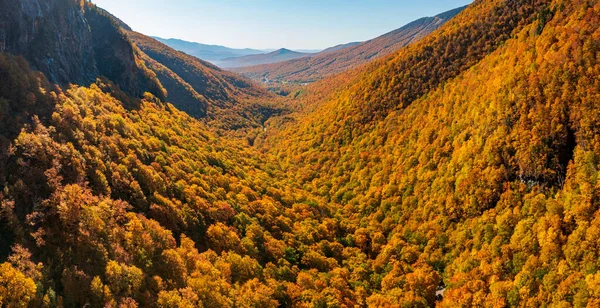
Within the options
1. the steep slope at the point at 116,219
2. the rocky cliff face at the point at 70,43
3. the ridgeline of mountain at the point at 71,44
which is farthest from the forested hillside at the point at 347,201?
the ridgeline of mountain at the point at 71,44

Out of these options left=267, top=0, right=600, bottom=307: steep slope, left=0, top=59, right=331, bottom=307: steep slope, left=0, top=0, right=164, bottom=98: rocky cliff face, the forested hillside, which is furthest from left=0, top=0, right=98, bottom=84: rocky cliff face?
left=267, top=0, right=600, bottom=307: steep slope

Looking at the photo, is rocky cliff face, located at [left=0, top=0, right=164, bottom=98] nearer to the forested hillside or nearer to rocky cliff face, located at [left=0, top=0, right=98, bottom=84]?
rocky cliff face, located at [left=0, top=0, right=98, bottom=84]

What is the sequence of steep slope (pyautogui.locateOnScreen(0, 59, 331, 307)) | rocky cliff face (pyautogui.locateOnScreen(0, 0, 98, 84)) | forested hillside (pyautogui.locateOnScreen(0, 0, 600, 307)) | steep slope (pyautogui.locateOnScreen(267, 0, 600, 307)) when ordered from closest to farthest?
steep slope (pyautogui.locateOnScreen(0, 59, 331, 307))
forested hillside (pyautogui.locateOnScreen(0, 0, 600, 307))
steep slope (pyautogui.locateOnScreen(267, 0, 600, 307))
rocky cliff face (pyautogui.locateOnScreen(0, 0, 98, 84))

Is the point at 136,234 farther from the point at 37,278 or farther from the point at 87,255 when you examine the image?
the point at 37,278

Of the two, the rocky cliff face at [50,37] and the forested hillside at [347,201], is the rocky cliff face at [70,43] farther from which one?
the forested hillside at [347,201]

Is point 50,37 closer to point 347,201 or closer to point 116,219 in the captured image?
point 116,219

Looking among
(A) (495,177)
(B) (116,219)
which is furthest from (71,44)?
(A) (495,177)

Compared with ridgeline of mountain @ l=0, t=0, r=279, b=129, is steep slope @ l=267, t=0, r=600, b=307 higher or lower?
lower
